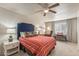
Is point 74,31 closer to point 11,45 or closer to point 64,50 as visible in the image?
point 64,50

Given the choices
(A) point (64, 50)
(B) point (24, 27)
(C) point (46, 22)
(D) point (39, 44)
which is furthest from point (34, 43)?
(A) point (64, 50)

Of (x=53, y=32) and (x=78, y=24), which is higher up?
(x=78, y=24)

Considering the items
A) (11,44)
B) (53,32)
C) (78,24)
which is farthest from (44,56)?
(78,24)

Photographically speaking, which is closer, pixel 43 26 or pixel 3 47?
pixel 3 47

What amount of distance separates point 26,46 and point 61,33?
749mm

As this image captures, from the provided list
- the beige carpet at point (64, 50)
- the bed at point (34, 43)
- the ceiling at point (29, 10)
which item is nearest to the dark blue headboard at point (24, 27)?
the bed at point (34, 43)

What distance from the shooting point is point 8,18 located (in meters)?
1.66

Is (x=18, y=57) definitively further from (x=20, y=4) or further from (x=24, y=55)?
(x=20, y=4)

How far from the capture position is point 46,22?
1.73m

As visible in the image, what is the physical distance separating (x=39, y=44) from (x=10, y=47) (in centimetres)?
57

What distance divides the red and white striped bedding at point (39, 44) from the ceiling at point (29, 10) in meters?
0.39

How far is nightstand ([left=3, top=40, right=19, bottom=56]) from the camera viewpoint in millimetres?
1615

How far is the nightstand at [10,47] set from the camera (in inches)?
63.6

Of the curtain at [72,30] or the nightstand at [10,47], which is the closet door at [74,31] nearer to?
the curtain at [72,30]
